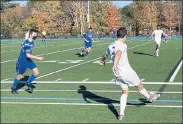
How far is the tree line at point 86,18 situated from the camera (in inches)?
3270

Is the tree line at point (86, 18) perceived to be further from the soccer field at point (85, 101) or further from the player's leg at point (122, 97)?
the player's leg at point (122, 97)

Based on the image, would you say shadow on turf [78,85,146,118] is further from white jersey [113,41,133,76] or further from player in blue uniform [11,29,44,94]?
player in blue uniform [11,29,44,94]

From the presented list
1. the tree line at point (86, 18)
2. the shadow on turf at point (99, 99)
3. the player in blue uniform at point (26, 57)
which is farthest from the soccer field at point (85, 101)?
the tree line at point (86, 18)

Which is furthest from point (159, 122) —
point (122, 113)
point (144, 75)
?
point (144, 75)

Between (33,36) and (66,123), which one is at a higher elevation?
(33,36)

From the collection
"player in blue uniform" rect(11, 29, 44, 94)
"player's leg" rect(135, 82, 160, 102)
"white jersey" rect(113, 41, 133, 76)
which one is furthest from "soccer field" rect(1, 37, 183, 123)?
"white jersey" rect(113, 41, 133, 76)

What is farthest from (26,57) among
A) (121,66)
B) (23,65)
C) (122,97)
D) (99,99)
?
(122,97)

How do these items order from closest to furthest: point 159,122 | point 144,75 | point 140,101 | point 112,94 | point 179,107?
point 159,122, point 179,107, point 140,101, point 112,94, point 144,75

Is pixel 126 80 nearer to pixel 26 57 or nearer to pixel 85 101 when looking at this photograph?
pixel 85 101

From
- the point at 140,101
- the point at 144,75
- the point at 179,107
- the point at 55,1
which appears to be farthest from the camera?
the point at 55,1

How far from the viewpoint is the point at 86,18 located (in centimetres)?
8556

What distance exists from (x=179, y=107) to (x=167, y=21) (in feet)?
283

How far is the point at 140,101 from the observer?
35.4ft

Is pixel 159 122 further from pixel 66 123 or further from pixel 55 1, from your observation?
pixel 55 1
